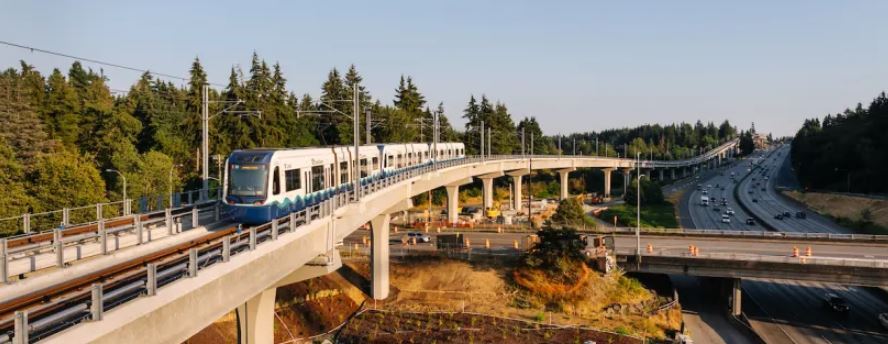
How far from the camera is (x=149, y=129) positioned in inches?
2972

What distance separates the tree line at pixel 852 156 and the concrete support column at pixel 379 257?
9200cm

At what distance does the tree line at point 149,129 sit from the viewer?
44969 mm

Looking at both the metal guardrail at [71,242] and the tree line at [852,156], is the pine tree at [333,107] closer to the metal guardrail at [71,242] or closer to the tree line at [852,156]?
the metal guardrail at [71,242]

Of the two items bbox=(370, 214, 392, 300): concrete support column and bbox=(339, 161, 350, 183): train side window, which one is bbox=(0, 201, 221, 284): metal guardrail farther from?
bbox=(370, 214, 392, 300): concrete support column

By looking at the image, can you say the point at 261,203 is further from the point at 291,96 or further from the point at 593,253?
the point at 291,96

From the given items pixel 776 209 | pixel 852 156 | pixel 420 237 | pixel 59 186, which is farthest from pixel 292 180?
pixel 852 156

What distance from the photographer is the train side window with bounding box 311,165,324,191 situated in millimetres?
26938

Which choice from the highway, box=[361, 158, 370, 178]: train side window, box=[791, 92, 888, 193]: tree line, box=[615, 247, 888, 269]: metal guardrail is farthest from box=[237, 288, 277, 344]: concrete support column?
box=[791, 92, 888, 193]: tree line

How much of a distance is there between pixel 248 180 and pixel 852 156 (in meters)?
121

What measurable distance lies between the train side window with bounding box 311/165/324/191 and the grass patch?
183ft

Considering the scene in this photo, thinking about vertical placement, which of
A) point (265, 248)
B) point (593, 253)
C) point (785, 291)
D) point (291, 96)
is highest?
point (291, 96)

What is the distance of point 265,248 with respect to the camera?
17.1 metres

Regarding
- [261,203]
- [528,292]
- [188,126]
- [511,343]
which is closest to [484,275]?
[528,292]

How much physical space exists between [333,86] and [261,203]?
254 feet
